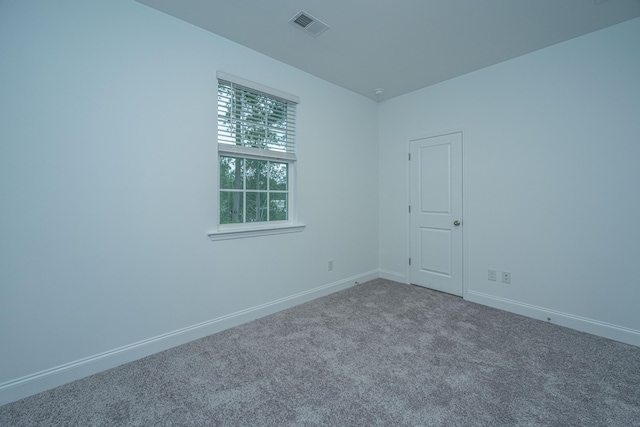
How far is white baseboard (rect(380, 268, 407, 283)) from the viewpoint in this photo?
392 centimetres

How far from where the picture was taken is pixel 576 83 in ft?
8.32

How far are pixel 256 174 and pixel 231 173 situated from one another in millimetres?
279

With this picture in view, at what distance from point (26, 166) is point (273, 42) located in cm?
213

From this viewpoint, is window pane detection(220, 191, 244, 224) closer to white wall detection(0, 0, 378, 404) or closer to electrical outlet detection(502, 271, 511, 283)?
white wall detection(0, 0, 378, 404)

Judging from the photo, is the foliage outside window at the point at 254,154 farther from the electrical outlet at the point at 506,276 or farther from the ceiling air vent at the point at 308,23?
the electrical outlet at the point at 506,276

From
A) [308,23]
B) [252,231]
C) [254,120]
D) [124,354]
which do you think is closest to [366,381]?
[252,231]

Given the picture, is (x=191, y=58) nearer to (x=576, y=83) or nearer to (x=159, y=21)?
(x=159, y=21)

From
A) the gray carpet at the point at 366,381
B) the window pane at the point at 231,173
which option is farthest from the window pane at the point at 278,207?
the gray carpet at the point at 366,381

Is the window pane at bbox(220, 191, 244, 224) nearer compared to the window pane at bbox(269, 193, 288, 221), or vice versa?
the window pane at bbox(220, 191, 244, 224)

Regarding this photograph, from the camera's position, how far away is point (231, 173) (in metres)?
2.67

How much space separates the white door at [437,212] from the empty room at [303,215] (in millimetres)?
27

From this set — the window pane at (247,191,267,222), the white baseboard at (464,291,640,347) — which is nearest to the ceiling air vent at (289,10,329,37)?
the window pane at (247,191,267,222)

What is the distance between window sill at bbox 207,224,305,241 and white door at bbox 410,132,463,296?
1721 millimetres

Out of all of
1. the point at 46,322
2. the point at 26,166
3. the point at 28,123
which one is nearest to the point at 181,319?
the point at 46,322
